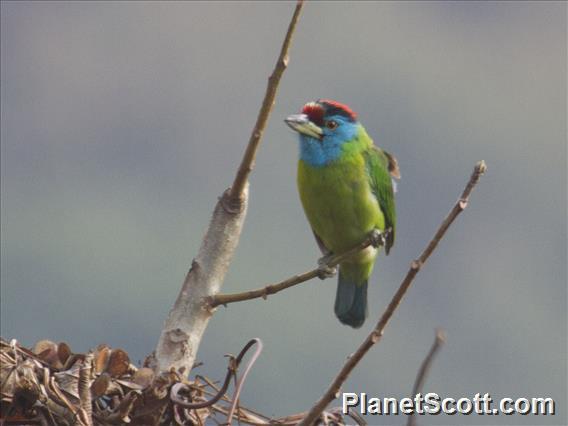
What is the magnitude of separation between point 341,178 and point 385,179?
0.27 m

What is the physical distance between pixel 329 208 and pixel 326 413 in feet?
5.74

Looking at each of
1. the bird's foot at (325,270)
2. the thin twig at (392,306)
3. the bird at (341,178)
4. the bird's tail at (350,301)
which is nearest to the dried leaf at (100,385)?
the thin twig at (392,306)

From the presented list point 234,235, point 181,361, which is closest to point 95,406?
point 181,361

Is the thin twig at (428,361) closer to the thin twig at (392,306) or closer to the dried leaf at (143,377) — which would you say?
the thin twig at (392,306)

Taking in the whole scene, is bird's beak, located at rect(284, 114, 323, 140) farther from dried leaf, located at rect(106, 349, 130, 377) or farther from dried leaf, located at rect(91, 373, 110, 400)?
dried leaf, located at rect(91, 373, 110, 400)

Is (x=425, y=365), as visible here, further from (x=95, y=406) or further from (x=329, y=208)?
(x=329, y=208)

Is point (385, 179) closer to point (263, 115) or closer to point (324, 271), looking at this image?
point (324, 271)

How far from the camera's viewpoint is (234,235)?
293cm

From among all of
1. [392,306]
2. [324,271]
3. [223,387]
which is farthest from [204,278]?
[392,306]

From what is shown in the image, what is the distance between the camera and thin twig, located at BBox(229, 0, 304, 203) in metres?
2.35

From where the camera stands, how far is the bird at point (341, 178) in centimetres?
418

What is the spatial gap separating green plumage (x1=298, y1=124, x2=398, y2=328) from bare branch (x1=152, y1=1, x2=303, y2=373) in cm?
128

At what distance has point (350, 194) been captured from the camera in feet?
13.8

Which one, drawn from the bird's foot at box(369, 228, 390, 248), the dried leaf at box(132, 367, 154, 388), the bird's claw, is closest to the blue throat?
the bird's foot at box(369, 228, 390, 248)
